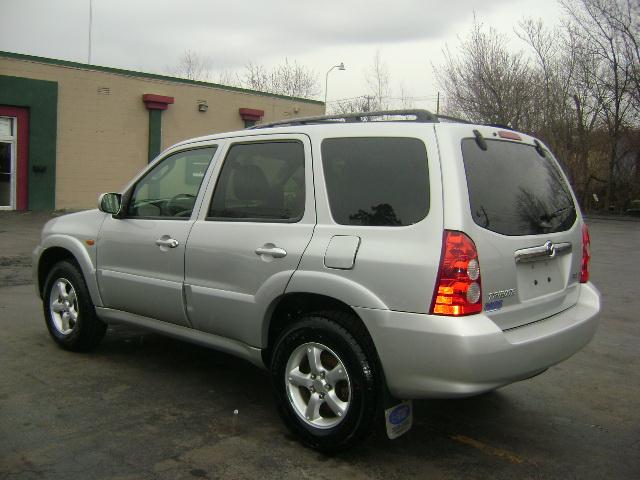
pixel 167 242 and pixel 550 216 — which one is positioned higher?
pixel 550 216

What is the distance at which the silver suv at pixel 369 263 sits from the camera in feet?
10.3

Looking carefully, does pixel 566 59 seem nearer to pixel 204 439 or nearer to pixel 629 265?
pixel 629 265

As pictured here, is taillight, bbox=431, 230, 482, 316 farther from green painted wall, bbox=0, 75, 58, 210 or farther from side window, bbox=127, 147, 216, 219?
green painted wall, bbox=0, 75, 58, 210

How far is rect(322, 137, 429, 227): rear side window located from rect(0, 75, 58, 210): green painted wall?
1939cm

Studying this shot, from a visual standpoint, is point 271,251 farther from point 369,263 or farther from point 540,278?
point 540,278

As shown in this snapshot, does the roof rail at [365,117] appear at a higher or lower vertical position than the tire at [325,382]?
higher

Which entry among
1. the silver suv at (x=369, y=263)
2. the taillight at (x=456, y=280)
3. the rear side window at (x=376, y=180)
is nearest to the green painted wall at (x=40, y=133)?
the silver suv at (x=369, y=263)

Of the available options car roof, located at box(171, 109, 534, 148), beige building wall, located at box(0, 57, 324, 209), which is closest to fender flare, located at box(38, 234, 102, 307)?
car roof, located at box(171, 109, 534, 148)

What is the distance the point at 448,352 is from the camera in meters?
3.05

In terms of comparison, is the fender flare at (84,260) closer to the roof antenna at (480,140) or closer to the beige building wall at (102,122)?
the roof antenna at (480,140)

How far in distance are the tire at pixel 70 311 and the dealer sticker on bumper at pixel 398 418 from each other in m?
2.89

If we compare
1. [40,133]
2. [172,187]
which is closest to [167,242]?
[172,187]

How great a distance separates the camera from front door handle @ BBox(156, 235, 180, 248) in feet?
14.4

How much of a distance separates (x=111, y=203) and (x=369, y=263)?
8.21ft
